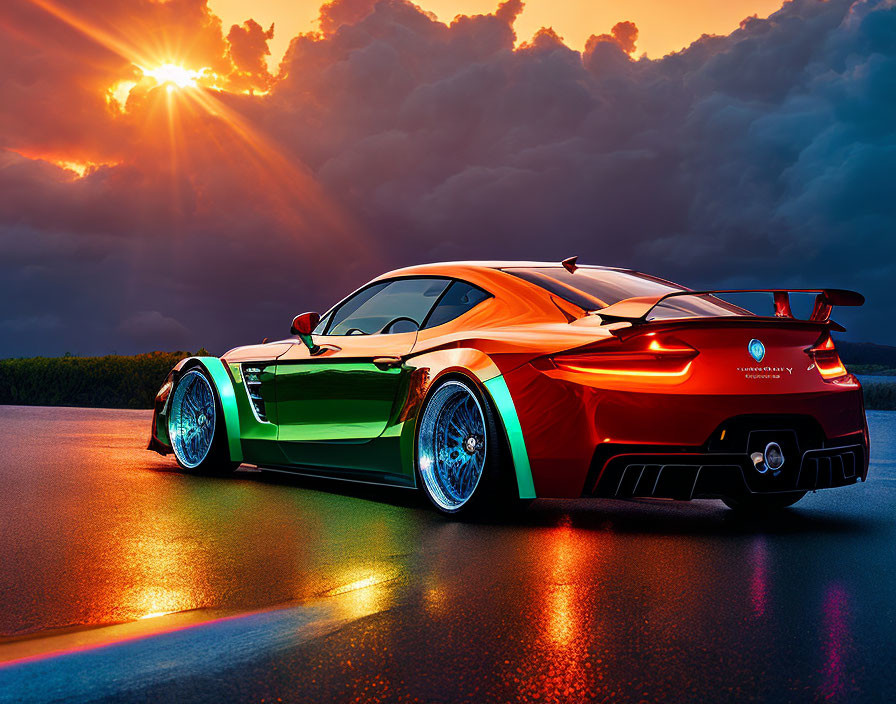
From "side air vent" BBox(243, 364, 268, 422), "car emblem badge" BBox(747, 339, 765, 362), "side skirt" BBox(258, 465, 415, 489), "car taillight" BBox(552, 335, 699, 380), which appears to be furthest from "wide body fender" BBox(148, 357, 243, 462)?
"car emblem badge" BBox(747, 339, 765, 362)

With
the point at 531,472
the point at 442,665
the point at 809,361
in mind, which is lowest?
the point at 442,665

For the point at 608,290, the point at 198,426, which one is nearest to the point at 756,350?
the point at 608,290

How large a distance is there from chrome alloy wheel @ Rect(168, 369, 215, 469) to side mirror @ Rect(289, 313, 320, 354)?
128 centimetres

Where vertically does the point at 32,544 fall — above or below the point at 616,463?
below

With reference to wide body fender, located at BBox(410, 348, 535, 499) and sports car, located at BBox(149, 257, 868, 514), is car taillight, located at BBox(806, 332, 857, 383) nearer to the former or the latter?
sports car, located at BBox(149, 257, 868, 514)

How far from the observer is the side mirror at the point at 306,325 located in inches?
307

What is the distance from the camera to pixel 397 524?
617cm

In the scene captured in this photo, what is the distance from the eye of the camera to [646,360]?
5723mm

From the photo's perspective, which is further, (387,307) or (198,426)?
(198,426)

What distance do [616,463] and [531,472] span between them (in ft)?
1.59

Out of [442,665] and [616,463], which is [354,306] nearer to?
[616,463]

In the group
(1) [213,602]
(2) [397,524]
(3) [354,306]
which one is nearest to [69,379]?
(3) [354,306]

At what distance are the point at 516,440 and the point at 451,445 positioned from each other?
0.67 m

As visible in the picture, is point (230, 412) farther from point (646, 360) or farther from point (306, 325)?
point (646, 360)
